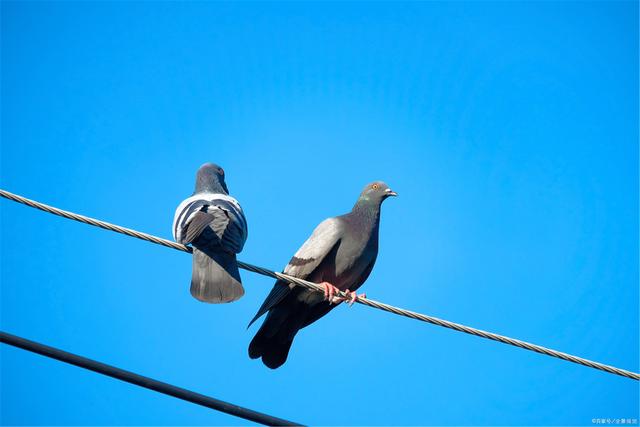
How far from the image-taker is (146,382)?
395 cm

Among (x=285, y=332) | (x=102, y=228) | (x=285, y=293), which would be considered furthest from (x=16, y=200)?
(x=285, y=332)

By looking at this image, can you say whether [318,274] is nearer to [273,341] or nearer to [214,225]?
[273,341]

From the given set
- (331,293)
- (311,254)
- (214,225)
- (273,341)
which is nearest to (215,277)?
(214,225)

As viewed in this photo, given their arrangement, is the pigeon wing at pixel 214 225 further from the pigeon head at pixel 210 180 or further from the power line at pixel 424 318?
the pigeon head at pixel 210 180

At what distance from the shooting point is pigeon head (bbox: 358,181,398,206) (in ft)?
29.0

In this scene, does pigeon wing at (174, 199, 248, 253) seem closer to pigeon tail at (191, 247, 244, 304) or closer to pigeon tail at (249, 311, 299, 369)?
pigeon tail at (191, 247, 244, 304)

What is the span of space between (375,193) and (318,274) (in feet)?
4.51

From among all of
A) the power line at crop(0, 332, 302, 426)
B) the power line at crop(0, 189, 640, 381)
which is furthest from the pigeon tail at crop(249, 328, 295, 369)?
the power line at crop(0, 332, 302, 426)

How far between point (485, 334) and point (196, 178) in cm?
501

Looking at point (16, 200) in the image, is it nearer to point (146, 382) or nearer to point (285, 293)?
point (146, 382)

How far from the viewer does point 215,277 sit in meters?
6.45

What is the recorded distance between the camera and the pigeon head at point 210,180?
907cm

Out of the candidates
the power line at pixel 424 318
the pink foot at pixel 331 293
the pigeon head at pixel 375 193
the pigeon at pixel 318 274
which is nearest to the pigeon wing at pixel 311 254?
the pigeon at pixel 318 274

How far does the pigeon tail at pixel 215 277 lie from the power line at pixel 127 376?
220 cm
